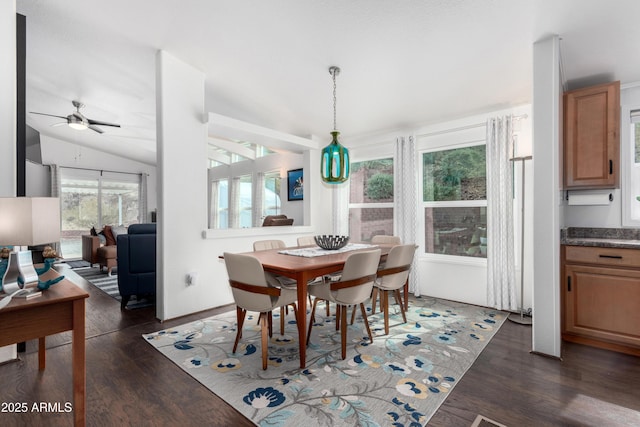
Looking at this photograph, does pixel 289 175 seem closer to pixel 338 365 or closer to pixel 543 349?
pixel 338 365

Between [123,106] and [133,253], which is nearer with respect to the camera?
[133,253]

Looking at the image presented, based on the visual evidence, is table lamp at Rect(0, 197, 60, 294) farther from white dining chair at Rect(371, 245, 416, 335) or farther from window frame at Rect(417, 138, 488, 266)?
window frame at Rect(417, 138, 488, 266)

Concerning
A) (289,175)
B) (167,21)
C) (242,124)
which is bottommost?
(289,175)

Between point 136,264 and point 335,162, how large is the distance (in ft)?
8.78

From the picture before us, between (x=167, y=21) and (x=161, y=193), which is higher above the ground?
(x=167, y=21)

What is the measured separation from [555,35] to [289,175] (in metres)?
4.41

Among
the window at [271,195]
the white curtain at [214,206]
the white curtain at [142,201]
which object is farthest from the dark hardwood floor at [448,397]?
the white curtain at [142,201]

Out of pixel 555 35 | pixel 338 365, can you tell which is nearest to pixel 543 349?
pixel 338 365

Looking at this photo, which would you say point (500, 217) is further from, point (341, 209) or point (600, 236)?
point (341, 209)

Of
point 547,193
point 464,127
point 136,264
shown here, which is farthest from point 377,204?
point 136,264

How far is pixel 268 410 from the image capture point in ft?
5.68

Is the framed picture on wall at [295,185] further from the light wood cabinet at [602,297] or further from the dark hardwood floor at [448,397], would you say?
the light wood cabinet at [602,297]

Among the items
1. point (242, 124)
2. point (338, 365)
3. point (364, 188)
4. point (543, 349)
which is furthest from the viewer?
point (364, 188)

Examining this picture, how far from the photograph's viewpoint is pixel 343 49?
290 centimetres
